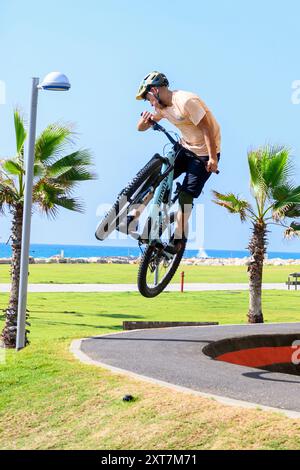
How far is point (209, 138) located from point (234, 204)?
19.5 metres

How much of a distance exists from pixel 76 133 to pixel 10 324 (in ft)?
19.8

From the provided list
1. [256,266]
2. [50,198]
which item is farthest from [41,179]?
[256,266]

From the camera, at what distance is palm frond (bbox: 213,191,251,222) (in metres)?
30.7

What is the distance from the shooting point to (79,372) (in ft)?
55.4

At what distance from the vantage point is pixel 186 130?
11.6m

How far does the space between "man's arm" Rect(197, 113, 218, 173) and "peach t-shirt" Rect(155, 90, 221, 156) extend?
0.27ft

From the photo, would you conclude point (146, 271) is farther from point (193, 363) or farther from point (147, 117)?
point (193, 363)

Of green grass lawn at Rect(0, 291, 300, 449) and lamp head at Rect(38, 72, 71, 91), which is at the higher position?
lamp head at Rect(38, 72, 71, 91)

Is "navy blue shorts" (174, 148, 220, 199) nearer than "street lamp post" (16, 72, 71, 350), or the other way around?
"navy blue shorts" (174, 148, 220, 199)

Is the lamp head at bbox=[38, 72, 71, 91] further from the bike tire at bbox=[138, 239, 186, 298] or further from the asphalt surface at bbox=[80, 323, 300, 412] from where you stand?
the bike tire at bbox=[138, 239, 186, 298]

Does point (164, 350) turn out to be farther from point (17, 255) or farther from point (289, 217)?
point (289, 217)

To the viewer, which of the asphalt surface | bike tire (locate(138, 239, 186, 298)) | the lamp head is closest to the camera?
bike tire (locate(138, 239, 186, 298))

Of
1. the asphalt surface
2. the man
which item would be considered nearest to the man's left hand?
the man

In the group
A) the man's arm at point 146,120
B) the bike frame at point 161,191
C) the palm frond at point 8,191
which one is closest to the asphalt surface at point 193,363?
the bike frame at point 161,191
